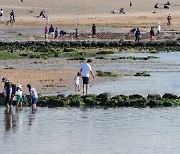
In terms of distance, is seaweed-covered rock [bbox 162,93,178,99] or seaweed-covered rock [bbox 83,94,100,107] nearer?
seaweed-covered rock [bbox 83,94,100,107]

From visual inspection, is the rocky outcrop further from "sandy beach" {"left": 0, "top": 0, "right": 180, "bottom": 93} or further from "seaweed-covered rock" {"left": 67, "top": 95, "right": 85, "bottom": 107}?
"sandy beach" {"left": 0, "top": 0, "right": 180, "bottom": 93}

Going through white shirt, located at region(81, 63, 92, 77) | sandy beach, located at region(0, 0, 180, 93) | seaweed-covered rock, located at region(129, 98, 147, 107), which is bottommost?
seaweed-covered rock, located at region(129, 98, 147, 107)

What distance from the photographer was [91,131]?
78.1 feet

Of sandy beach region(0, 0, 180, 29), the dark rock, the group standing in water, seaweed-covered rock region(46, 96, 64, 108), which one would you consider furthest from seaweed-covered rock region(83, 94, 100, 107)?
sandy beach region(0, 0, 180, 29)

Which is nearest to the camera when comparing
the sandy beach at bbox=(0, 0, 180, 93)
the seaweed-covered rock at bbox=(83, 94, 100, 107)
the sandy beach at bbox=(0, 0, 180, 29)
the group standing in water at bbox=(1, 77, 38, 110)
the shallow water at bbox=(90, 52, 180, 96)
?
the group standing in water at bbox=(1, 77, 38, 110)

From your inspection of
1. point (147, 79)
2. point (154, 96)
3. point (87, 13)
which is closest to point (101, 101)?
point (154, 96)

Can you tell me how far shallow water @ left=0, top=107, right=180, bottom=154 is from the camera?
2112 cm

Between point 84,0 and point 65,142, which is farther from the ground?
point 84,0

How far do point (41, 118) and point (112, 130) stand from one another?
3.17 m

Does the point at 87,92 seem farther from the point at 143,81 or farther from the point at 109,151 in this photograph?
the point at 109,151

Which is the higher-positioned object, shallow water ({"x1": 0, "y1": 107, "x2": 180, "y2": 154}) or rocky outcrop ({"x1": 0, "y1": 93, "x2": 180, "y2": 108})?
rocky outcrop ({"x1": 0, "y1": 93, "x2": 180, "y2": 108})

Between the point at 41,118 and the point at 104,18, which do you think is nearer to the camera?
the point at 41,118

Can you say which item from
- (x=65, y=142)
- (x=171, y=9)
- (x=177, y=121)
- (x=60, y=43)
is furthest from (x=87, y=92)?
(x=171, y=9)

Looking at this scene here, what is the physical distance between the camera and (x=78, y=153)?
2048 cm
